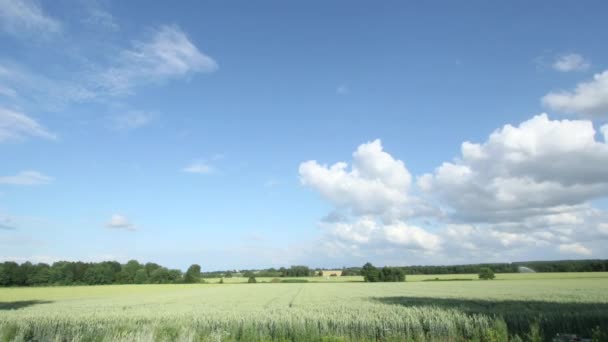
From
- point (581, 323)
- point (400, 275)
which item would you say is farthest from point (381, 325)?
point (400, 275)

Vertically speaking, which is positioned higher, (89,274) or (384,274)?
(89,274)

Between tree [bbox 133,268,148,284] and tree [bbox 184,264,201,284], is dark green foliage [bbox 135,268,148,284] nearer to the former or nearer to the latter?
tree [bbox 133,268,148,284]

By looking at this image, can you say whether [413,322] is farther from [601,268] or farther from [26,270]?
[26,270]

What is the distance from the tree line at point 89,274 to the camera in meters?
112

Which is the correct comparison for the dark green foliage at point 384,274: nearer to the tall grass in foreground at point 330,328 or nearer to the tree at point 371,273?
the tree at point 371,273

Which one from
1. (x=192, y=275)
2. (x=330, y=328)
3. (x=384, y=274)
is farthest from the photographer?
(x=192, y=275)

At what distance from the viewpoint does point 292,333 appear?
58.3ft

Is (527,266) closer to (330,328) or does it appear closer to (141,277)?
(141,277)

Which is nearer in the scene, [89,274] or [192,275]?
[89,274]

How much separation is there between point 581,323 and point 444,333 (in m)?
5.64

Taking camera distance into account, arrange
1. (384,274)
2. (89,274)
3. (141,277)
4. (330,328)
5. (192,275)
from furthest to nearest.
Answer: (192,275), (141,277), (89,274), (384,274), (330,328)

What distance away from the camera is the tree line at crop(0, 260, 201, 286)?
111625mm

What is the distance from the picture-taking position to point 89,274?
401 ft

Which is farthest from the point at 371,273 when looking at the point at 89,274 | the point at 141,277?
the point at 89,274
